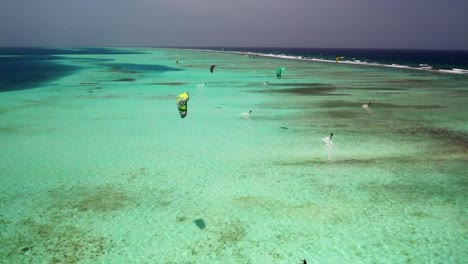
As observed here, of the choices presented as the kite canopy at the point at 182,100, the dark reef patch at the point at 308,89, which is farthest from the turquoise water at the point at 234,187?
the dark reef patch at the point at 308,89

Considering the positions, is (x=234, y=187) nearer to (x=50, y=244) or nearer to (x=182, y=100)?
(x=50, y=244)

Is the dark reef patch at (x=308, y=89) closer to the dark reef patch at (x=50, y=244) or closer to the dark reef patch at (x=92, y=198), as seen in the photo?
the dark reef patch at (x=92, y=198)

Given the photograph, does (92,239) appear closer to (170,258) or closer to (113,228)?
(113,228)

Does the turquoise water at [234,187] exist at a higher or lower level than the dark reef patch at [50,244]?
higher

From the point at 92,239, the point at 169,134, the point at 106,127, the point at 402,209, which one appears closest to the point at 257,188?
the point at 402,209

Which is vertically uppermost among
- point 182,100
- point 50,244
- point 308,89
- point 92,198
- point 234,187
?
point 182,100

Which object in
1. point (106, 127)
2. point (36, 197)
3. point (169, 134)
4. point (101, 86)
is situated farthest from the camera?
point (101, 86)

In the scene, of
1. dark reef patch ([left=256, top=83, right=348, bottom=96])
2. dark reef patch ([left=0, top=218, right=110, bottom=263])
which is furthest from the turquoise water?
dark reef patch ([left=256, top=83, right=348, bottom=96])

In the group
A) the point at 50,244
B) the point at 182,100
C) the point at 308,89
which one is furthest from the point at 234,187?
the point at 308,89
